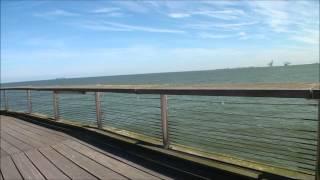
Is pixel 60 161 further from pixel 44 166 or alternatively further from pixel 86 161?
pixel 86 161

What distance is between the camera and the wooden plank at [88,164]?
3255mm

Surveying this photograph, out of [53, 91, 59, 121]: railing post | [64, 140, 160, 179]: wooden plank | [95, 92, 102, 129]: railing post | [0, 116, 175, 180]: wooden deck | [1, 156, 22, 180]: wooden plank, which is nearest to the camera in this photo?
[64, 140, 160, 179]: wooden plank

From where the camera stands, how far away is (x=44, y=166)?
3707 millimetres

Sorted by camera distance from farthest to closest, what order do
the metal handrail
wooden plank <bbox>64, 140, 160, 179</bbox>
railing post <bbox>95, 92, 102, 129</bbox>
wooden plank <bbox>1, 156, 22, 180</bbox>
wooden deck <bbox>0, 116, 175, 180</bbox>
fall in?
railing post <bbox>95, 92, 102, 129</bbox>, wooden plank <bbox>1, 156, 22, 180</bbox>, wooden deck <bbox>0, 116, 175, 180</bbox>, wooden plank <bbox>64, 140, 160, 179</bbox>, the metal handrail

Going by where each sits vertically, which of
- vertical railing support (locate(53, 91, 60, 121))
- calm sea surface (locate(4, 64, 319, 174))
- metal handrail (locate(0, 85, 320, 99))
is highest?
metal handrail (locate(0, 85, 320, 99))

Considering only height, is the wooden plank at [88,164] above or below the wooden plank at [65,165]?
above

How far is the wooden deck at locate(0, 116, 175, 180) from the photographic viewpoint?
3324mm

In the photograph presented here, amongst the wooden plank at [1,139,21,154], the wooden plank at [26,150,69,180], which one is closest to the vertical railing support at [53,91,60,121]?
the wooden plank at [1,139,21,154]

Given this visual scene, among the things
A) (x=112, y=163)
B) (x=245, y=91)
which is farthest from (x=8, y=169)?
(x=245, y=91)

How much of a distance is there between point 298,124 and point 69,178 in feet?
39.4

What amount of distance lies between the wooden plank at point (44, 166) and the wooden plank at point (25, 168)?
0.05 meters

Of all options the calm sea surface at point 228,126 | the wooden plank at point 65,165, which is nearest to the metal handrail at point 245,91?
the calm sea surface at point 228,126

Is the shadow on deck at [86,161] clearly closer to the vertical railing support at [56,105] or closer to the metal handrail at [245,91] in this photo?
the metal handrail at [245,91]

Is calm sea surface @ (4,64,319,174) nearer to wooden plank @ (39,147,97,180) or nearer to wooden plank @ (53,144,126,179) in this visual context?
wooden plank @ (53,144,126,179)
